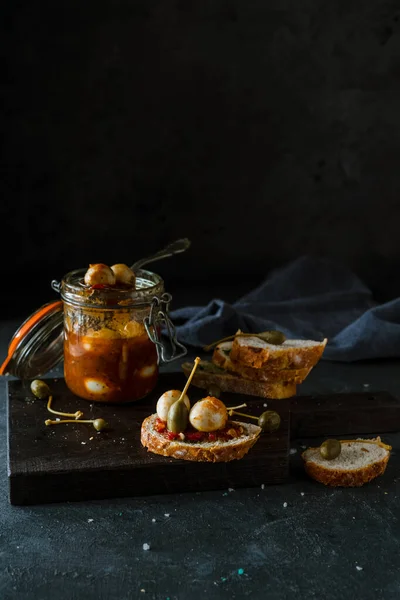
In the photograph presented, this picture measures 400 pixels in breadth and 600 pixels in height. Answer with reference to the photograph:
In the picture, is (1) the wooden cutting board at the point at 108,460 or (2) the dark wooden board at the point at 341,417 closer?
(1) the wooden cutting board at the point at 108,460

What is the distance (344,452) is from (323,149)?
2.53 m

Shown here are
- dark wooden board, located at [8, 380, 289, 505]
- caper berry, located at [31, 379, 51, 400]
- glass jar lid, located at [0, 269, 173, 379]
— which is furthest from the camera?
caper berry, located at [31, 379, 51, 400]

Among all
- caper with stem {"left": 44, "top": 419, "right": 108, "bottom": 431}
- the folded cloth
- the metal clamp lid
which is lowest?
the folded cloth

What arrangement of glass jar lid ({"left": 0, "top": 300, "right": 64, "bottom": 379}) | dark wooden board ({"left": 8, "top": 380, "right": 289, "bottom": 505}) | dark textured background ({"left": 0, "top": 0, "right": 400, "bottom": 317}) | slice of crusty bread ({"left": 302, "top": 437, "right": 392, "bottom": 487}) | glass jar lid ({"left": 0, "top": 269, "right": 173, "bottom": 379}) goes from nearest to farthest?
dark wooden board ({"left": 8, "top": 380, "right": 289, "bottom": 505}), slice of crusty bread ({"left": 302, "top": 437, "right": 392, "bottom": 487}), glass jar lid ({"left": 0, "top": 269, "right": 173, "bottom": 379}), glass jar lid ({"left": 0, "top": 300, "right": 64, "bottom": 379}), dark textured background ({"left": 0, "top": 0, "right": 400, "bottom": 317})

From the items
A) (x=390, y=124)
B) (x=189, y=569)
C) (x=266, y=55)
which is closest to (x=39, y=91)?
(x=266, y=55)

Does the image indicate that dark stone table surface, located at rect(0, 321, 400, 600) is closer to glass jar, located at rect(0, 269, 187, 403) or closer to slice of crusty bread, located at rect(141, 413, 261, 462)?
slice of crusty bread, located at rect(141, 413, 261, 462)

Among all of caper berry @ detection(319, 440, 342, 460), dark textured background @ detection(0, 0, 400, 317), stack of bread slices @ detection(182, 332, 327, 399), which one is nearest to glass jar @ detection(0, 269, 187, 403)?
stack of bread slices @ detection(182, 332, 327, 399)

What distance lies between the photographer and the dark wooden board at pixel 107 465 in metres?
2.41

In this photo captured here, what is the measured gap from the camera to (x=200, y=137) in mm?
4695

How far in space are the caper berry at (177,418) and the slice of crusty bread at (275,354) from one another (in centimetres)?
48

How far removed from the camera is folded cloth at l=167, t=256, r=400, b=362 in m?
3.71

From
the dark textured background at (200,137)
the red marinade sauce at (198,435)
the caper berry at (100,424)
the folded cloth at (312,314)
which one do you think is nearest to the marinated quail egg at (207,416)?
the red marinade sauce at (198,435)

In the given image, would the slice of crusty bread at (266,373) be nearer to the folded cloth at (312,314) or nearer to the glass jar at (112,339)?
the glass jar at (112,339)

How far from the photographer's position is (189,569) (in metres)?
2.13
